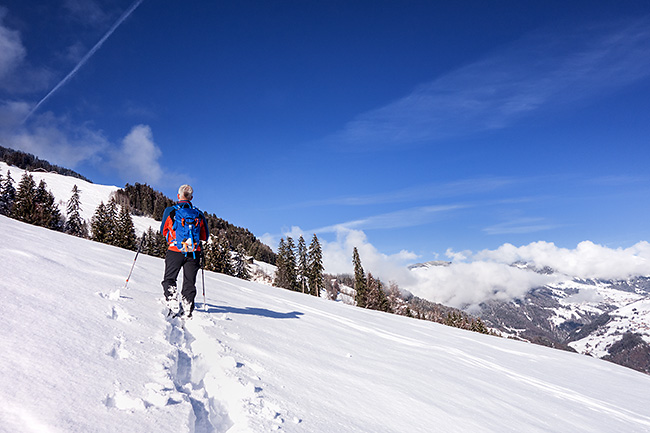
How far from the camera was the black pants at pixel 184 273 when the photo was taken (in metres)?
7.05

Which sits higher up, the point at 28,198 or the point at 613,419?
the point at 28,198

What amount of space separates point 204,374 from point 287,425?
64.0 inches

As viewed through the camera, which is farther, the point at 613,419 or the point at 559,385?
the point at 559,385

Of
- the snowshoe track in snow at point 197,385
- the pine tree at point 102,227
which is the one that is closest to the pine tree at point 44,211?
the pine tree at point 102,227

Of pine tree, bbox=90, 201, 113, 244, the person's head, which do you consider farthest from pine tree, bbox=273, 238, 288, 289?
the person's head

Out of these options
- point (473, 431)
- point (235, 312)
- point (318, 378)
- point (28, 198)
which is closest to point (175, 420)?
point (318, 378)

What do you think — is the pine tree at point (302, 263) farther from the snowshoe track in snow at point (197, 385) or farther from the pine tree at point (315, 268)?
the snowshoe track in snow at point (197, 385)

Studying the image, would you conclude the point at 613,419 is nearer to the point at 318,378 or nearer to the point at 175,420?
the point at 318,378

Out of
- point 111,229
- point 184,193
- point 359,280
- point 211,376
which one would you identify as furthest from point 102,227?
point 211,376

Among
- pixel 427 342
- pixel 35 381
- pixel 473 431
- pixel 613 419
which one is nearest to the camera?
pixel 35 381

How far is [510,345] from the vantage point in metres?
19.9

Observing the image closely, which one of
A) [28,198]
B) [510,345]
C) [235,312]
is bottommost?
[510,345]

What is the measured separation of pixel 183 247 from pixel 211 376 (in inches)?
142

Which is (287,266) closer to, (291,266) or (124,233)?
(291,266)
